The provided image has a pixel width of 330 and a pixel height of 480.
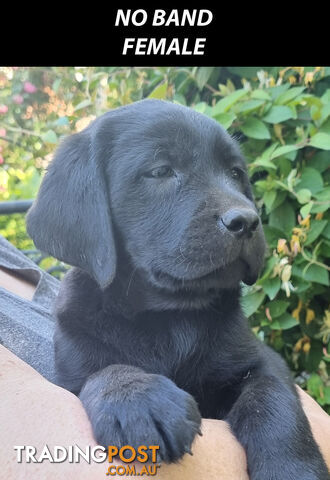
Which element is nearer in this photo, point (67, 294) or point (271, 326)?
point (67, 294)

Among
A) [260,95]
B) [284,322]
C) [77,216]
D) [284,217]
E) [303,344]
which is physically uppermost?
[260,95]

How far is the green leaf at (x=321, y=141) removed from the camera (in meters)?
2.30

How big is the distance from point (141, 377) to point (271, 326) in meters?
1.31

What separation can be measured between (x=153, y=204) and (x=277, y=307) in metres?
1.06

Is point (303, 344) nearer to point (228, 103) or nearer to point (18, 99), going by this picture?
point (228, 103)

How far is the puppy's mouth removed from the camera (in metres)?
1.60

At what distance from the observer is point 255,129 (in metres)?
2.52

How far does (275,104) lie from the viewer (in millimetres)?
2527

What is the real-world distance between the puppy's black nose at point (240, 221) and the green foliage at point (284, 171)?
80 cm

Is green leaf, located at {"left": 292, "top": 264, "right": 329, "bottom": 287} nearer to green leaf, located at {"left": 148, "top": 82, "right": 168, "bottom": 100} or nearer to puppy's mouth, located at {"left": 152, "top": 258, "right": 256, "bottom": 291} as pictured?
puppy's mouth, located at {"left": 152, "top": 258, "right": 256, "bottom": 291}

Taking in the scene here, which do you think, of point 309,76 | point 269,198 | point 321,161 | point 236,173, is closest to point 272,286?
point 269,198

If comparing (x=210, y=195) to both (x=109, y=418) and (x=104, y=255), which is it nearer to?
(x=104, y=255)

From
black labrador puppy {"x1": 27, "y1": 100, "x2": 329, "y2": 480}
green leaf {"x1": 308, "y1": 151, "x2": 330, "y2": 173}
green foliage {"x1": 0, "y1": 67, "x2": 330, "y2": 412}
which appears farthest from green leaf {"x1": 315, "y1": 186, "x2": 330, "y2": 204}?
black labrador puppy {"x1": 27, "y1": 100, "x2": 329, "y2": 480}

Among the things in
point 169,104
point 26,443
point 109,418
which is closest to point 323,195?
point 169,104
